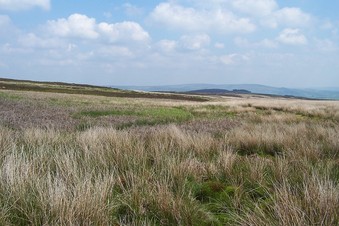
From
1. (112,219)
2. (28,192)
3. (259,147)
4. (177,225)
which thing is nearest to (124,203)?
(112,219)

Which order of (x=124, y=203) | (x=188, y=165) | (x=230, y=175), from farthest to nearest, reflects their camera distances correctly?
(x=188, y=165) → (x=230, y=175) → (x=124, y=203)

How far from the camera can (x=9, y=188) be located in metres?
4.12

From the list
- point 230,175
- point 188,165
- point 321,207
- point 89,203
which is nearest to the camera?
point 321,207

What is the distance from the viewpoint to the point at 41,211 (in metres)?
3.49

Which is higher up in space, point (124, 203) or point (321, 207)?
point (321, 207)

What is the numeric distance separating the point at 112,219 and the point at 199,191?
1.66 meters

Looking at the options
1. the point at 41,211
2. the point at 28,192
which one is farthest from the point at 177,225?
the point at 28,192

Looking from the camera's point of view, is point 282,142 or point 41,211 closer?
point 41,211

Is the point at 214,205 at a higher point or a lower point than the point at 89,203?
lower

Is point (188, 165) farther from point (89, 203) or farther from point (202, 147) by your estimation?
point (89, 203)

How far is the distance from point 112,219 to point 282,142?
20.9 ft

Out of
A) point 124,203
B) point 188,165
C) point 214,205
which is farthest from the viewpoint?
point 188,165

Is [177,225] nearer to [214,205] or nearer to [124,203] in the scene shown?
[124,203]

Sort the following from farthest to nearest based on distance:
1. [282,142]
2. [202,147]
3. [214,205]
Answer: [282,142], [202,147], [214,205]
